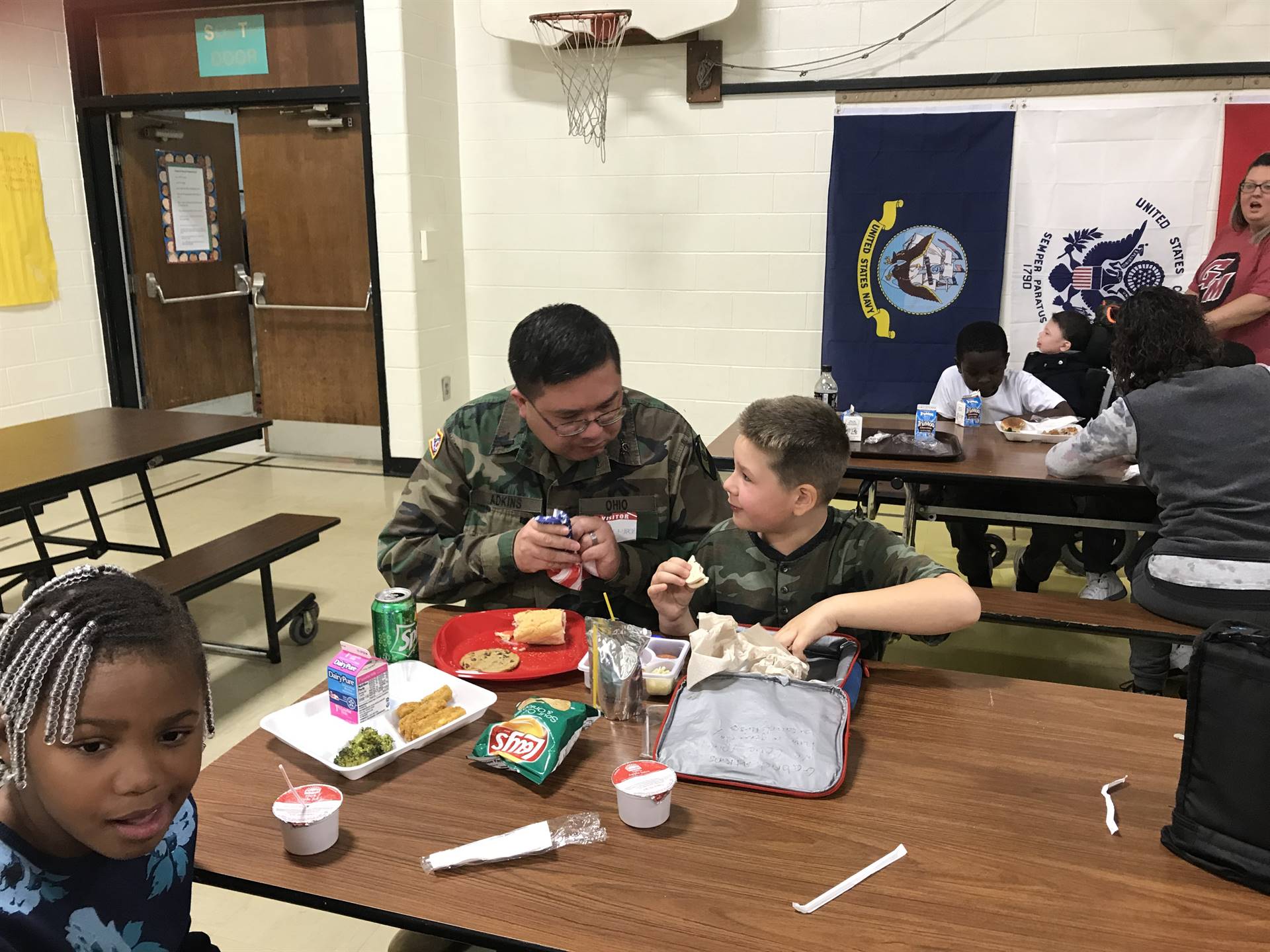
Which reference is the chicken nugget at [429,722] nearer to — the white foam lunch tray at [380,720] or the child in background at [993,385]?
the white foam lunch tray at [380,720]

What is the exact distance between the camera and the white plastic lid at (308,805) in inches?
44.8

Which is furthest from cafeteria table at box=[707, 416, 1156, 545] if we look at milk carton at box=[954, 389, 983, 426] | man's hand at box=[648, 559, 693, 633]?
man's hand at box=[648, 559, 693, 633]

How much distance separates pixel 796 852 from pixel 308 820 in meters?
0.60

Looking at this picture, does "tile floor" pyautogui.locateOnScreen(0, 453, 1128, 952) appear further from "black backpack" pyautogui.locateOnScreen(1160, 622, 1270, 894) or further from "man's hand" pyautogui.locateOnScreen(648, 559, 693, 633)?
"black backpack" pyautogui.locateOnScreen(1160, 622, 1270, 894)

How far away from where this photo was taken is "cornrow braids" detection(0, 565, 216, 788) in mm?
886

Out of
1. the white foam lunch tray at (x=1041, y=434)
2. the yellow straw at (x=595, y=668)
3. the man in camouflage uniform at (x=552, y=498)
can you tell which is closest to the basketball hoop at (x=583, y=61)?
the white foam lunch tray at (x=1041, y=434)

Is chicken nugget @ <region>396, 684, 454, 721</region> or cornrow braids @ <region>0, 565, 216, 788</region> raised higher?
cornrow braids @ <region>0, 565, 216, 788</region>

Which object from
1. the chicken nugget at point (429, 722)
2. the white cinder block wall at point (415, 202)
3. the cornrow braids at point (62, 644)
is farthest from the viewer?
the white cinder block wall at point (415, 202)

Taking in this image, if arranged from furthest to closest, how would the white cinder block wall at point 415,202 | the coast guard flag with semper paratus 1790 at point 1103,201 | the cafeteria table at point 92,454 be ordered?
the white cinder block wall at point 415,202
the coast guard flag with semper paratus 1790 at point 1103,201
the cafeteria table at point 92,454

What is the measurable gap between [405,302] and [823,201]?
2566mm

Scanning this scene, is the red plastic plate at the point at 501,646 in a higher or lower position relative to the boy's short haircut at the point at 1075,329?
lower

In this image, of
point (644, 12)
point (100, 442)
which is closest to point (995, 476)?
point (100, 442)

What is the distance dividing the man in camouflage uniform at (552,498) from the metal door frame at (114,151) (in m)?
3.95

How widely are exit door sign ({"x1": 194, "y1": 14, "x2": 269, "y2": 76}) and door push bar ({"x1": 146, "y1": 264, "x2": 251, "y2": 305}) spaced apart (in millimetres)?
1318
